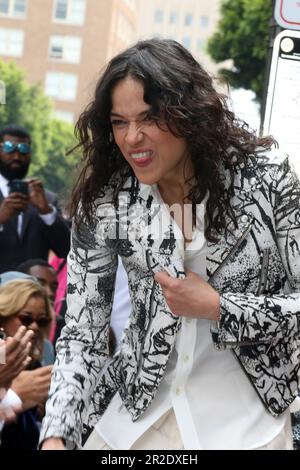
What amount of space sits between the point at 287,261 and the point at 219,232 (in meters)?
0.21

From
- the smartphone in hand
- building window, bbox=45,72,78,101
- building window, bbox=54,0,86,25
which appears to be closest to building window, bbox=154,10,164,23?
building window, bbox=54,0,86,25

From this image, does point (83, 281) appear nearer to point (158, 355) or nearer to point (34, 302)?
point (158, 355)

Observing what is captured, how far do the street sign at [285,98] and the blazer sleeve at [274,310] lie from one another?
52.4 inches

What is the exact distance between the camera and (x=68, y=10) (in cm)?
9100

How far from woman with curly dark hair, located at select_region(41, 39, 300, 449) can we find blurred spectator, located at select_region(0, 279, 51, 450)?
6.24 ft

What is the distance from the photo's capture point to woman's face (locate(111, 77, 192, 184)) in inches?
115

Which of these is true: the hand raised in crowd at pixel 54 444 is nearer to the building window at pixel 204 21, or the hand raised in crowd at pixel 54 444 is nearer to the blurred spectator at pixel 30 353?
the blurred spectator at pixel 30 353

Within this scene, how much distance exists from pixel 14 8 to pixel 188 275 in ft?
304

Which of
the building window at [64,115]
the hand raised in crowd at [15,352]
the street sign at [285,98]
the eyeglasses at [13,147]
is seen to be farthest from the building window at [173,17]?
the hand raised in crowd at [15,352]

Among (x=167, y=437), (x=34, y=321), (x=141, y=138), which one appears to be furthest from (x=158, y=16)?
(x=167, y=437)

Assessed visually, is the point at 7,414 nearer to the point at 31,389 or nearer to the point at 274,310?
the point at 31,389

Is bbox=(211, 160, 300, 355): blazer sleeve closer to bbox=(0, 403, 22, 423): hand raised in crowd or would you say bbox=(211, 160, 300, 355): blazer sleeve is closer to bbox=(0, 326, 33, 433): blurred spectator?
bbox=(0, 326, 33, 433): blurred spectator

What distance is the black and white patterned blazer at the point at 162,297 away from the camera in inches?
114

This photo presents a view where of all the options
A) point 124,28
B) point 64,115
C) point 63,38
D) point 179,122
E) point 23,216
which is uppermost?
point 124,28
